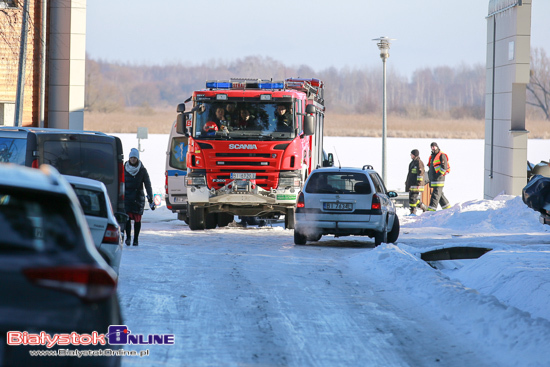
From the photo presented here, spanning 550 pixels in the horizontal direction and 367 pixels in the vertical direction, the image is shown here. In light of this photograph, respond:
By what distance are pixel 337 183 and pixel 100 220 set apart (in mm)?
7514

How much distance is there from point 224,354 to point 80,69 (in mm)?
23515

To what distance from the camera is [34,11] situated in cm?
2697

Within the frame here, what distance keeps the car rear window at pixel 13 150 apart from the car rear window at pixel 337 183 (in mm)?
5344

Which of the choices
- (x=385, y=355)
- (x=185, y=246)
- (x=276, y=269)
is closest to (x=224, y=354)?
(x=385, y=355)

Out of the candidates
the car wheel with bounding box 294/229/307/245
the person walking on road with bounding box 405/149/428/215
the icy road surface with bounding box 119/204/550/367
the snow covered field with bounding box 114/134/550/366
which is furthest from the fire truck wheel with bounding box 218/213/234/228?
the icy road surface with bounding box 119/204/550/367

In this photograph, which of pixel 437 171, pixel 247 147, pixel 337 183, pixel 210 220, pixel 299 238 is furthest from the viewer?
pixel 437 171

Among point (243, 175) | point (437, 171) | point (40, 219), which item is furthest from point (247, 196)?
point (40, 219)

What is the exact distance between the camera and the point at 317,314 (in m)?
8.46

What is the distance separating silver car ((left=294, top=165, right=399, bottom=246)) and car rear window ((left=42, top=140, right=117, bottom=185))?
386 centimetres

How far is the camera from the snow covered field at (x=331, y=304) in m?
6.81

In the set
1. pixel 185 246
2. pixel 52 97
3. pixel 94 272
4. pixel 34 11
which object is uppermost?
pixel 34 11

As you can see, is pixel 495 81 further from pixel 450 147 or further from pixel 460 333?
pixel 450 147

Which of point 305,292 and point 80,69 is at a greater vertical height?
point 80,69

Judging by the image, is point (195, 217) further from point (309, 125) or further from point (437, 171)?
point (437, 171)
